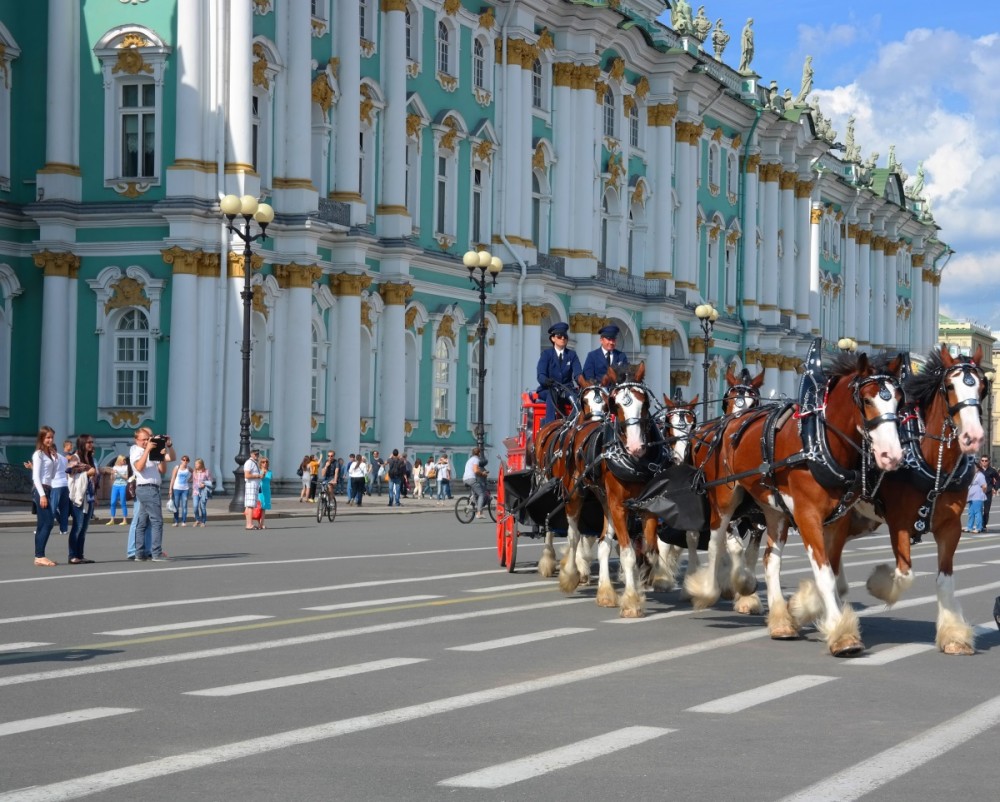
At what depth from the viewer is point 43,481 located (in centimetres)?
2303

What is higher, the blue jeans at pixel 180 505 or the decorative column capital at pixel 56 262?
the decorative column capital at pixel 56 262

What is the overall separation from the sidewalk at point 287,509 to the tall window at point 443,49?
13471mm

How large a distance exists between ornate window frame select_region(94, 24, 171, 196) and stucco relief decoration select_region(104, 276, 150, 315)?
2254 mm

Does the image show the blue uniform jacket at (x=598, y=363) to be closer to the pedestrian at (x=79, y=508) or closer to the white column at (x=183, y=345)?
the pedestrian at (x=79, y=508)

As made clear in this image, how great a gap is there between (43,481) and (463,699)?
13.8 metres

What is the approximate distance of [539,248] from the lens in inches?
2371

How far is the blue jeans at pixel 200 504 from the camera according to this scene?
3481 cm

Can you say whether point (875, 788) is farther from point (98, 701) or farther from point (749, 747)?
point (98, 701)

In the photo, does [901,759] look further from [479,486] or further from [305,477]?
[305,477]

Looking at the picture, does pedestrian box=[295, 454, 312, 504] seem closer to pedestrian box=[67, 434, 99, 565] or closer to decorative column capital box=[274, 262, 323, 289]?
decorative column capital box=[274, 262, 323, 289]

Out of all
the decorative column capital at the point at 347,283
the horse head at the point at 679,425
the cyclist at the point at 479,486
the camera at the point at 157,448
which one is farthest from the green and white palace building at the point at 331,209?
the horse head at the point at 679,425

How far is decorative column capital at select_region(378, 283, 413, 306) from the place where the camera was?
5112 cm

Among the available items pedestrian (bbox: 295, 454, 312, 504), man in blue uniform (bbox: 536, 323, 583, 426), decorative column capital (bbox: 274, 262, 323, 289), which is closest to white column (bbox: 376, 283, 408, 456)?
decorative column capital (bbox: 274, 262, 323, 289)

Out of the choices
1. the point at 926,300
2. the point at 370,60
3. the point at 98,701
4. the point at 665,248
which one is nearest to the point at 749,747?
the point at 98,701
